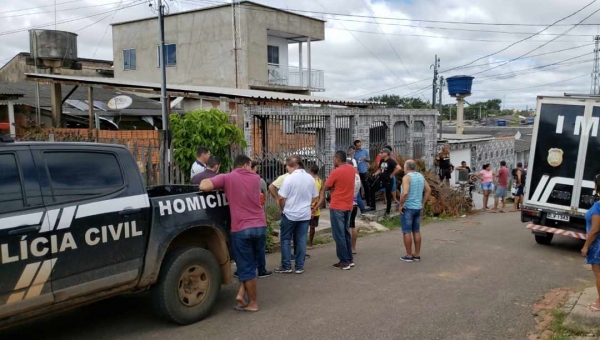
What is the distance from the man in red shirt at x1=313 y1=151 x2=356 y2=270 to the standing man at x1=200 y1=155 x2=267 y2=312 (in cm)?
217

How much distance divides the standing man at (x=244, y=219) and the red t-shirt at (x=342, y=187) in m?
2.22

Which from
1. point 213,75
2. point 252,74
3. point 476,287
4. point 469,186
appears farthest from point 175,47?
point 476,287

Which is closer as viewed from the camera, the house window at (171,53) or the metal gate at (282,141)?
the metal gate at (282,141)

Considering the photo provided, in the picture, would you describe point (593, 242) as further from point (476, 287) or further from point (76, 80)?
point (76, 80)

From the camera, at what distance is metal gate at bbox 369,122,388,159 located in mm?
16203

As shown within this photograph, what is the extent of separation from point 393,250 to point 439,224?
4305 mm

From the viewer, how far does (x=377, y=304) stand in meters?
6.14

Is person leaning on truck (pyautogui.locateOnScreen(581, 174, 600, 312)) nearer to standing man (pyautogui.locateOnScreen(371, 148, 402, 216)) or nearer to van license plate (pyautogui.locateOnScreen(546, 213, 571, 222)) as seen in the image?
van license plate (pyautogui.locateOnScreen(546, 213, 571, 222))

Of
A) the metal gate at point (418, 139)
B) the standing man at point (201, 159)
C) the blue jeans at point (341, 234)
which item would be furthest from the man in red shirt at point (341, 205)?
the metal gate at point (418, 139)

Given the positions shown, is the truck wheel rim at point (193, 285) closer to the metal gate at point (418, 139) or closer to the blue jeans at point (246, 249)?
the blue jeans at point (246, 249)

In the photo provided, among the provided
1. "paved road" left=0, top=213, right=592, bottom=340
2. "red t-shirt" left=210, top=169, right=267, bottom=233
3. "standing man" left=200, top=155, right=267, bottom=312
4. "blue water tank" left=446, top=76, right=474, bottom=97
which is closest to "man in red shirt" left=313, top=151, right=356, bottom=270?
"paved road" left=0, top=213, right=592, bottom=340

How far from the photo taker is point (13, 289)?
4.03m

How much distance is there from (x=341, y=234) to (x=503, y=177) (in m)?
10.5

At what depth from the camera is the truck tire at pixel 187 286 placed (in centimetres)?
524
